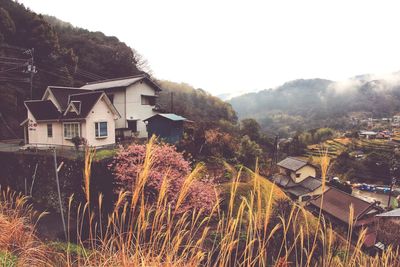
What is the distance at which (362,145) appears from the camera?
193 feet

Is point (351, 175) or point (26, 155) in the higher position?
point (26, 155)

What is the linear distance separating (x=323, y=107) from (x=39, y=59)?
158352mm

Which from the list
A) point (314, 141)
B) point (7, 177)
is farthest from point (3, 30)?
point (314, 141)

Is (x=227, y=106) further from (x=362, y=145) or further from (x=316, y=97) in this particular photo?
(x=316, y=97)

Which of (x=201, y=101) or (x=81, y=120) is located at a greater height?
(x=201, y=101)

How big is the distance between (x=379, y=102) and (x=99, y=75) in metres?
156

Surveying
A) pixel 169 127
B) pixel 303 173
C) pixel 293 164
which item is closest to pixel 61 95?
pixel 169 127

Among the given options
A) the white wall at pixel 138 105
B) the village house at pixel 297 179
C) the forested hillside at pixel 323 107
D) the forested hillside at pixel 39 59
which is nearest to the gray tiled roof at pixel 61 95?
the forested hillside at pixel 39 59

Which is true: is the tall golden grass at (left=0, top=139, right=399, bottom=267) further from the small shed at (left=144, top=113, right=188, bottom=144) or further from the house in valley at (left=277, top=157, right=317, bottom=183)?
the house in valley at (left=277, top=157, right=317, bottom=183)

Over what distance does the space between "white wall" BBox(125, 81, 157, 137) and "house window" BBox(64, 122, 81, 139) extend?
183 inches

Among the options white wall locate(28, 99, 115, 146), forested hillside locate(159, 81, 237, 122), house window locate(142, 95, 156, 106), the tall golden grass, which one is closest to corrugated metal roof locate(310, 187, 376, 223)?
house window locate(142, 95, 156, 106)

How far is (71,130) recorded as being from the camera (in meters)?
14.6

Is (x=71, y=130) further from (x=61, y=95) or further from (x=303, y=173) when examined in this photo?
(x=303, y=173)

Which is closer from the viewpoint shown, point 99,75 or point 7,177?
point 7,177
